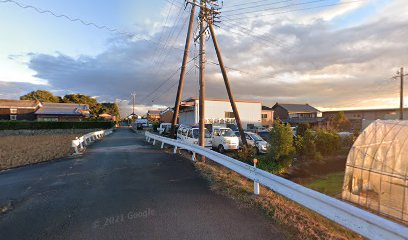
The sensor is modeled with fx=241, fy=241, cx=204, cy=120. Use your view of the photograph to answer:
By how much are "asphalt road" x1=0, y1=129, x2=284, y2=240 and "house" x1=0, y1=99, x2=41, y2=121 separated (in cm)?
6244

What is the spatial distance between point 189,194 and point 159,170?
3589 mm

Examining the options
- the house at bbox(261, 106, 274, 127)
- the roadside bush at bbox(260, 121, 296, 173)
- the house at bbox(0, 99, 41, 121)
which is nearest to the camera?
the roadside bush at bbox(260, 121, 296, 173)

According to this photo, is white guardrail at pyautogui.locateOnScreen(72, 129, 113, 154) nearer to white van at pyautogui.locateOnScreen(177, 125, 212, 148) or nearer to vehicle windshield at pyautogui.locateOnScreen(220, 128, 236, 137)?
white van at pyautogui.locateOnScreen(177, 125, 212, 148)

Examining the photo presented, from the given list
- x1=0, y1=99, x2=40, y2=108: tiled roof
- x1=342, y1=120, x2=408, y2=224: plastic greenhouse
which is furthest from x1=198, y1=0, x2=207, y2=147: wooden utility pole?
x1=0, y1=99, x2=40, y2=108: tiled roof

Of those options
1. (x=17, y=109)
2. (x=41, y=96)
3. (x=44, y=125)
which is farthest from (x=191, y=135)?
(x=41, y=96)

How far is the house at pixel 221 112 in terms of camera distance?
42.8 metres

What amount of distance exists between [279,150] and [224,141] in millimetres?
4180

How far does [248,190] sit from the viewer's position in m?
6.46

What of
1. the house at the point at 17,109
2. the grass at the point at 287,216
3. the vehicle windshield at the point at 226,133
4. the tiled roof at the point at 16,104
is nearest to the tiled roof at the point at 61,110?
the house at the point at 17,109

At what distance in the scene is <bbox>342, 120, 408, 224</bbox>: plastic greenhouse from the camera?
8312mm

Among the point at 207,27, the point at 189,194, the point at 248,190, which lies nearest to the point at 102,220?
the point at 189,194

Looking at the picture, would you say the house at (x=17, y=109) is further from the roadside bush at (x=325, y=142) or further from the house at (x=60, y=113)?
the roadside bush at (x=325, y=142)

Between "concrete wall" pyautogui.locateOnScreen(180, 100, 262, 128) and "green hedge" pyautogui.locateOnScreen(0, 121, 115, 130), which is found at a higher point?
"concrete wall" pyautogui.locateOnScreen(180, 100, 262, 128)

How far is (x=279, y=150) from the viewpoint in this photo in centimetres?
1596
